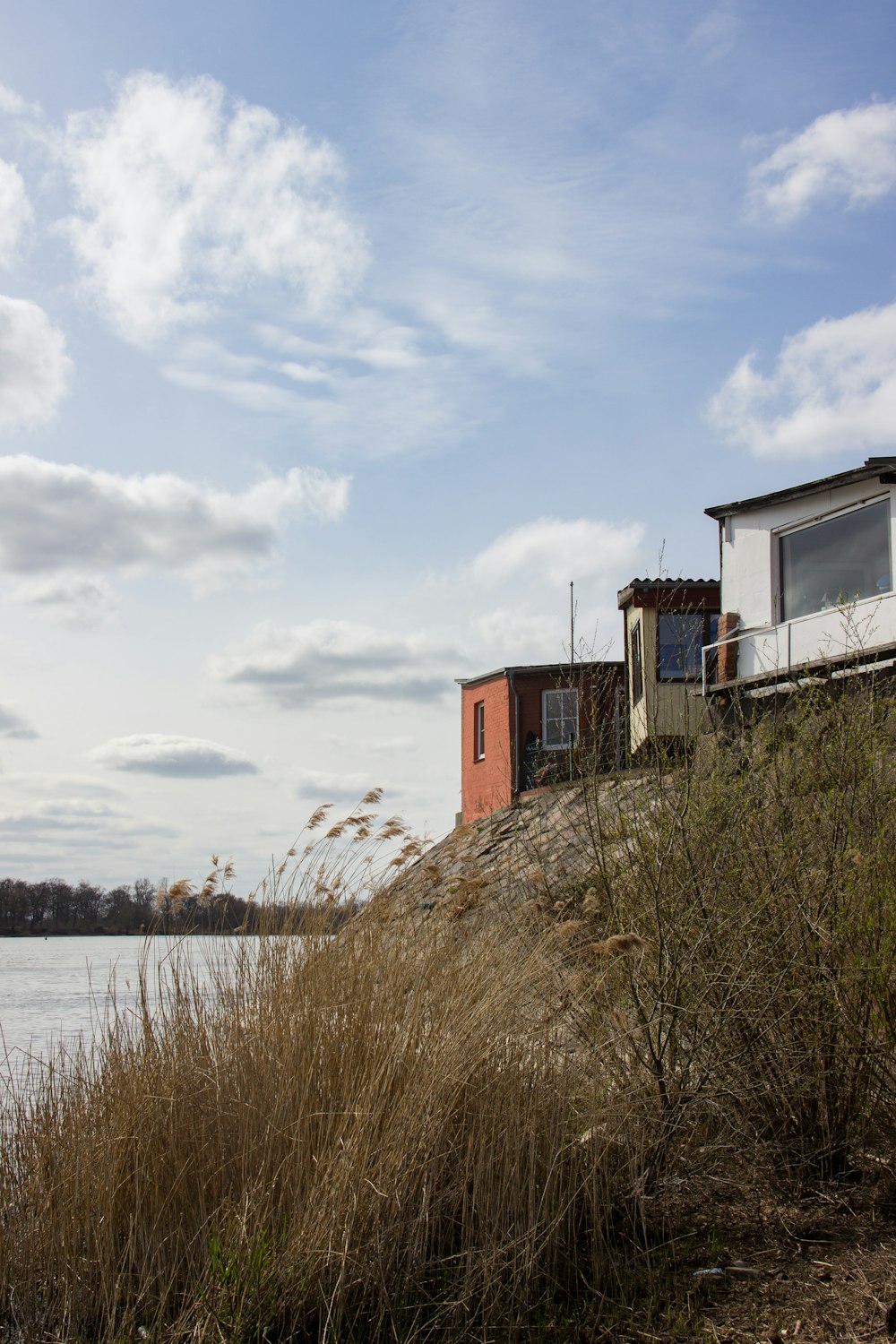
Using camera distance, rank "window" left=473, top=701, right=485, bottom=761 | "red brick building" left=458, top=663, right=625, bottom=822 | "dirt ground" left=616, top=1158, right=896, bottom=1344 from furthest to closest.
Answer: "window" left=473, top=701, right=485, bottom=761 < "red brick building" left=458, top=663, right=625, bottom=822 < "dirt ground" left=616, top=1158, right=896, bottom=1344

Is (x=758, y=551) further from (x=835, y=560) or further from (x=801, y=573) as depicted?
(x=835, y=560)

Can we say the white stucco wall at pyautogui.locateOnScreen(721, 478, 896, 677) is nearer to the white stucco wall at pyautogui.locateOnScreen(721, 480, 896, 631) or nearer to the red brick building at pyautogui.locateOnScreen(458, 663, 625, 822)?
the white stucco wall at pyautogui.locateOnScreen(721, 480, 896, 631)

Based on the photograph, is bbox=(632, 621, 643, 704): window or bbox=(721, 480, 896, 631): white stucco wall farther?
bbox=(632, 621, 643, 704): window

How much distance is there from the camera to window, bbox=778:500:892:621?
13.6 metres

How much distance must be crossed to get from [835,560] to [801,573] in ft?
1.94

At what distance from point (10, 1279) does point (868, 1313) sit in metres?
3.28

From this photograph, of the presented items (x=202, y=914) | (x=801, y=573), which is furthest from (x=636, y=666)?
(x=202, y=914)

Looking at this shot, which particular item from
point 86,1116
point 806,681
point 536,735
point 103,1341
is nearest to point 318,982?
point 86,1116

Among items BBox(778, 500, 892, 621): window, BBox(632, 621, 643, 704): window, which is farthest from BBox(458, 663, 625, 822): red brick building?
BBox(778, 500, 892, 621): window

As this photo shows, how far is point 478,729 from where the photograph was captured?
2634cm

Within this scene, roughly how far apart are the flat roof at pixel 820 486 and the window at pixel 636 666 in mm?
3324

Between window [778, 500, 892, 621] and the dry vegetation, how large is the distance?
8.40m

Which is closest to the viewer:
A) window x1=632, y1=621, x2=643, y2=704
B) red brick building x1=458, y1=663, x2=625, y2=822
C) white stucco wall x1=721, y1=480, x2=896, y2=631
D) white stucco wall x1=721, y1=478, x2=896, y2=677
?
white stucco wall x1=721, y1=478, x2=896, y2=677

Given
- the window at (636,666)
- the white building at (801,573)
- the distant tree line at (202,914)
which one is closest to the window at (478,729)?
the window at (636,666)
